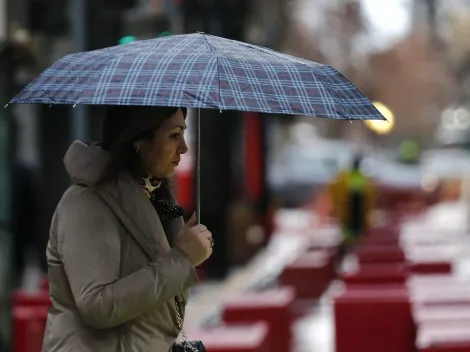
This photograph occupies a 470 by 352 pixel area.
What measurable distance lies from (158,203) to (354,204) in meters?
16.0

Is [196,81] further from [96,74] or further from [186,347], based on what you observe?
[186,347]

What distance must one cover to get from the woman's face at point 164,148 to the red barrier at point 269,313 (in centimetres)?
525

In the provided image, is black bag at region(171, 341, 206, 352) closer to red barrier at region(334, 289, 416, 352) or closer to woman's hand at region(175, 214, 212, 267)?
woman's hand at region(175, 214, 212, 267)

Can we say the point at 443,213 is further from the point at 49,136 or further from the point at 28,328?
the point at 28,328

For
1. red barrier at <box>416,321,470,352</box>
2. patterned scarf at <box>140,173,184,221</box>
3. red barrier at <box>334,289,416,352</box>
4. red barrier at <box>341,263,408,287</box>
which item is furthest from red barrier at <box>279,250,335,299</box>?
patterned scarf at <box>140,173,184,221</box>

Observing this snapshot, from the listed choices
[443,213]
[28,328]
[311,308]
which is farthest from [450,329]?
[443,213]

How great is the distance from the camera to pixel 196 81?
4094mm

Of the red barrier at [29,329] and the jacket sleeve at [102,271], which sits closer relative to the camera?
the jacket sleeve at [102,271]

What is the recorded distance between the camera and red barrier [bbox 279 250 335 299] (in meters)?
16.3

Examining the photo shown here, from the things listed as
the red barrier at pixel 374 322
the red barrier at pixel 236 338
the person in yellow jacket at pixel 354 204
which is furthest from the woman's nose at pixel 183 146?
the person in yellow jacket at pixel 354 204

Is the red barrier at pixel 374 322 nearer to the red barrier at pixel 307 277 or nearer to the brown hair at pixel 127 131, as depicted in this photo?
the brown hair at pixel 127 131

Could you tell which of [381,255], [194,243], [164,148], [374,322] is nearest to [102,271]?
[194,243]

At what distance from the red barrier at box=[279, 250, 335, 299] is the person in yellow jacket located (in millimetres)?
2963

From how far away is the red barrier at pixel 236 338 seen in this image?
7.48 meters
